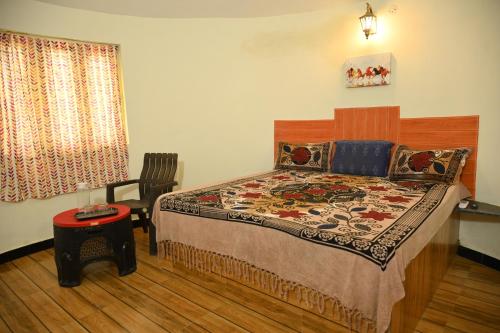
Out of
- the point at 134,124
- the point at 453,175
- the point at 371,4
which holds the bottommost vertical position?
the point at 453,175

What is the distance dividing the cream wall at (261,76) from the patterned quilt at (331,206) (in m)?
0.87

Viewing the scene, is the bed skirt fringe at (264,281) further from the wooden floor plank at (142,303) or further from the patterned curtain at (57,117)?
the patterned curtain at (57,117)

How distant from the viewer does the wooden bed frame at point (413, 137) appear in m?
1.83

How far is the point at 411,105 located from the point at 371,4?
3.61 feet

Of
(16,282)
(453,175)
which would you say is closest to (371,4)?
(453,175)

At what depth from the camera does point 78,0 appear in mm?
3115

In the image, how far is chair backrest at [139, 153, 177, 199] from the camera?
3553 millimetres

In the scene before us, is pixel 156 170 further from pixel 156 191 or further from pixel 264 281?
pixel 264 281

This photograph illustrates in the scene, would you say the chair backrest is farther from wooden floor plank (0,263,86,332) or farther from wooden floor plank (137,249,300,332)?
wooden floor plank (0,263,86,332)

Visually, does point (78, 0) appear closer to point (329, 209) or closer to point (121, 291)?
point (121, 291)

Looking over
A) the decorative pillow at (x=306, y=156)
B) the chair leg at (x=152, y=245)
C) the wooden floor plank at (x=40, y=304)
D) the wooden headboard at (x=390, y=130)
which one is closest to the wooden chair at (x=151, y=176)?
the chair leg at (x=152, y=245)

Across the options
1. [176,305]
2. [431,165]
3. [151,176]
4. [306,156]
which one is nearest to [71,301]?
[176,305]

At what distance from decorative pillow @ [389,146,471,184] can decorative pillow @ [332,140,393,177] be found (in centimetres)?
20

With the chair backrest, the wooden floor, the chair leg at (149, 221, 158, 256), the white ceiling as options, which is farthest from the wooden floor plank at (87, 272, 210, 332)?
the white ceiling
